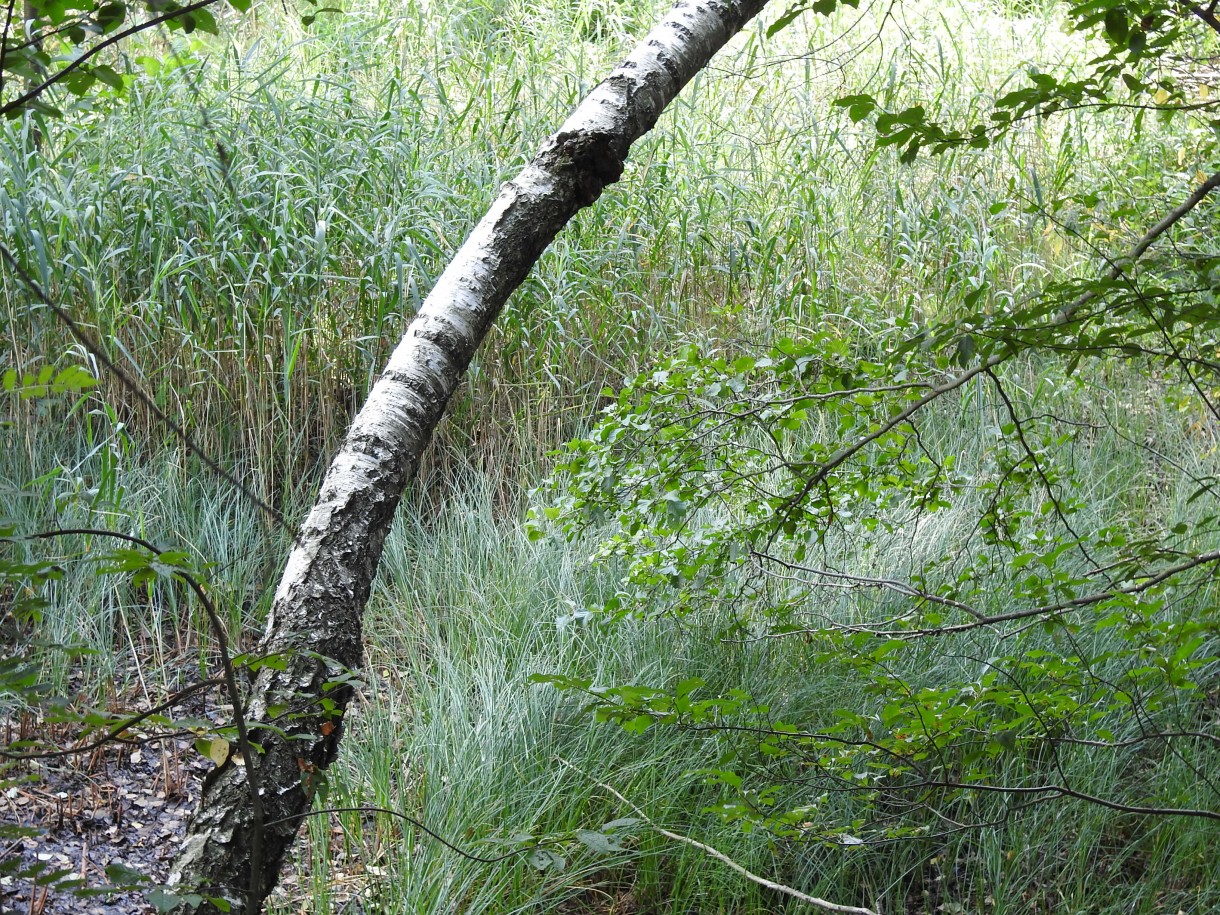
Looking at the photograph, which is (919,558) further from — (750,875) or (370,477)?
(370,477)

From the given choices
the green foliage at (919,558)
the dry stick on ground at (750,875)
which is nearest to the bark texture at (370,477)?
the green foliage at (919,558)

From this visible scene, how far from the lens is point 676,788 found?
2809mm

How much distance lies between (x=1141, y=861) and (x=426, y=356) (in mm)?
2622

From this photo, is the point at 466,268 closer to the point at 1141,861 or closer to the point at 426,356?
the point at 426,356

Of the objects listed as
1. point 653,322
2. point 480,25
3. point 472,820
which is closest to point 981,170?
point 653,322

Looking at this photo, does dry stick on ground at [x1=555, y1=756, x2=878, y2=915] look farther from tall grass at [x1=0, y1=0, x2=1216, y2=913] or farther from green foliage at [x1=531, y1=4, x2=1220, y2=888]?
tall grass at [x1=0, y1=0, x2=1216, y2=913]

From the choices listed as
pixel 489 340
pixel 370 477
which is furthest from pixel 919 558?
pixel 370 477

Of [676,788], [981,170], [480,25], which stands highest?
[480,25]

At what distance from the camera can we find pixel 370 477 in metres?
1.73

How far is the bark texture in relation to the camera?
1478mm

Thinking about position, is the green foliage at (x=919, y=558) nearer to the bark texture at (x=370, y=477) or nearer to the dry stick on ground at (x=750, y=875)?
the dry stick on ground at (x=750, y=875)

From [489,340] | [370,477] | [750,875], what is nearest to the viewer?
[370,477]

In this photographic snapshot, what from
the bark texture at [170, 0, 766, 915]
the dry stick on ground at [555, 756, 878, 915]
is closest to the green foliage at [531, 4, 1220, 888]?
the dry stick on ground at [555, 756, 878, 915]

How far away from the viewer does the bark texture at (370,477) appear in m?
1.48
